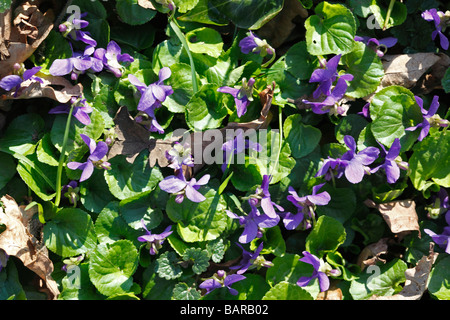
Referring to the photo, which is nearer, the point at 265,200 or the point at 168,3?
the point at 265,200

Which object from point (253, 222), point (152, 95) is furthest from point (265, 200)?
point (152, 95)

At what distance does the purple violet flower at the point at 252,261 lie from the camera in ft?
6.47

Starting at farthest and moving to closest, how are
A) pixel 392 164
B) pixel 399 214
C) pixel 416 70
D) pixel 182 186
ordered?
pixel 416 70, pixel 399 214, pixel 392 164, pixel 182 186

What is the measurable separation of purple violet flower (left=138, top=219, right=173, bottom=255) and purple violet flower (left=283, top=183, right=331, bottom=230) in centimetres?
47

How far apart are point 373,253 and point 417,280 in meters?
0.20

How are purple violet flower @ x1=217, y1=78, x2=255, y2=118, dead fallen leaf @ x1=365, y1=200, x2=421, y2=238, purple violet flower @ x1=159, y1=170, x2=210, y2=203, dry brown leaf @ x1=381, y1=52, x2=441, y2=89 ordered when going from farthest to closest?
dry brown leaf @ x1=381, y1=52, x2=441, y2=89 < dead fallen leaf @ x1=365, y1=200, x2=421, y2=238 < purple violet flower @ x1=217, y1=78, x2=255, y2=118 < purple violet flower @ x1=159, y1=170, x2=210, y2=203

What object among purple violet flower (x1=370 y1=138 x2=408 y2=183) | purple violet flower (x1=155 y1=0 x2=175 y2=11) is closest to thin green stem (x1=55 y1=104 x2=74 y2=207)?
purple violet flower (x1=155 y1=0 x2=175 y2=11)

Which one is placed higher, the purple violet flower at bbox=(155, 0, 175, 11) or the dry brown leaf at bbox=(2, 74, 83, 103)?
the purple violet flower at bbox=(155, 0, 175, 11)

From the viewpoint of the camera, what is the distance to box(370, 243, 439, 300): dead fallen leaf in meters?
2.06

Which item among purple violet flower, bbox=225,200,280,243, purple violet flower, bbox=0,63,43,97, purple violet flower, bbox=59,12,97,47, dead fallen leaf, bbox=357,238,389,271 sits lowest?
dead fallen leaf, bbox=357,238,389,271

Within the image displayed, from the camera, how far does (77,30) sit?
2.07 meters

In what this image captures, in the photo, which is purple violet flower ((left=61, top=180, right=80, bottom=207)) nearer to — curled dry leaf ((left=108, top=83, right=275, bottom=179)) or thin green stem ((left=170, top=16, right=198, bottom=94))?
curled dry leaf ((left=108, top=83, right=275, bottom=179))

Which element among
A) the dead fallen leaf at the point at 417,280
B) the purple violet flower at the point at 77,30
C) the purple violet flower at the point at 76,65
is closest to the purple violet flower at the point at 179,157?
the purple violet flower at the point at 76,65

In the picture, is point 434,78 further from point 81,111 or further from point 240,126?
point 81,111
